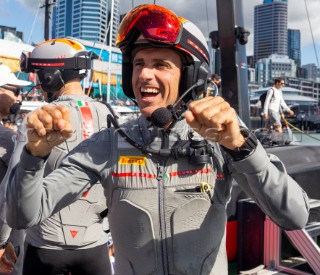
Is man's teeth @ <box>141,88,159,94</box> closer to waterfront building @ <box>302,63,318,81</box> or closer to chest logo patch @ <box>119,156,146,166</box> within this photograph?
chest logo patch @ <box>119,156,146,166</box>

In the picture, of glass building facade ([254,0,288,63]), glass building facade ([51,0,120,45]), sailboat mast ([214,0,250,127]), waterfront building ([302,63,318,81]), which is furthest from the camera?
waterfront building ([302,63,318,81])

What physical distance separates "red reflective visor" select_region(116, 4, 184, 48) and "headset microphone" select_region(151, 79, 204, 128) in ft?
0.63

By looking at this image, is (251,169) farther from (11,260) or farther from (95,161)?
(11,260)

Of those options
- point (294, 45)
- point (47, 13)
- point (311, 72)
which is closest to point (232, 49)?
point (47, 13)

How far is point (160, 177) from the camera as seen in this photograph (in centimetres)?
138

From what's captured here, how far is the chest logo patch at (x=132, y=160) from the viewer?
140cm

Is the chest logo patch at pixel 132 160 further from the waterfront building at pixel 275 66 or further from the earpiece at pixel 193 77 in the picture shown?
the waterfront building at pixel 275 66

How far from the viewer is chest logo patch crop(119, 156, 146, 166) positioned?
140 centimetres

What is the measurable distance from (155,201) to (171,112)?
11.9 inches

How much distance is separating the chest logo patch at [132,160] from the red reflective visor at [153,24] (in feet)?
1.35

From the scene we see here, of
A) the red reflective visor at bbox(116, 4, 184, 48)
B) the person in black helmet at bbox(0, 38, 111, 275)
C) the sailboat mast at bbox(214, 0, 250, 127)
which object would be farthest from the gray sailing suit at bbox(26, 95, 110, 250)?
the sailboat mast at bbox(214, 0, 250, 127)

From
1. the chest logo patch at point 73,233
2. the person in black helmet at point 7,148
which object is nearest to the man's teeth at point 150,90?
the chest logo patch at point 73,233

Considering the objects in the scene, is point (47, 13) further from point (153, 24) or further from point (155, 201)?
point (155, 201)

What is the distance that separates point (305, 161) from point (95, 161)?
358 centimetres
